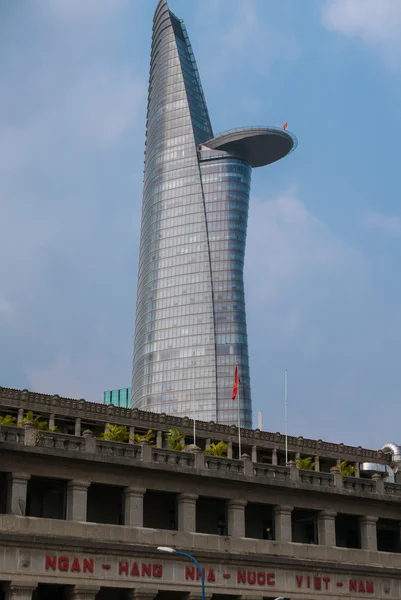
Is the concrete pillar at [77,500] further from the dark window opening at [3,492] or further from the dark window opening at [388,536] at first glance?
the dark window opening at [388,536]

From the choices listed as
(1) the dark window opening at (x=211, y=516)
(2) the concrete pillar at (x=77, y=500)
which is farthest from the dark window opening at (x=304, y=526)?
(2) the concrete pillar at (x=77, y=500)

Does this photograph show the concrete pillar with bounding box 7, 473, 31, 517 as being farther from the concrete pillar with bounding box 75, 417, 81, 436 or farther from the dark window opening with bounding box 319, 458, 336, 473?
the dark window opening with bounding box 319, 458, 336, 473

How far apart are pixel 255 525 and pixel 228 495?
4681mm

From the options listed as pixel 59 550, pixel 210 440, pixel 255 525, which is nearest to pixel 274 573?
pixel 255 525

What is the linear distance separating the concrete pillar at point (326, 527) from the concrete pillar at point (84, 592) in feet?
58.9

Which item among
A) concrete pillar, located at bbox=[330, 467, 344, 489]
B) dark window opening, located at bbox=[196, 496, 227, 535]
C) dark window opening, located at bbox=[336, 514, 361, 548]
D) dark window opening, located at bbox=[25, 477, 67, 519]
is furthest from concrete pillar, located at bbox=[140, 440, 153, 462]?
dark window opening, located at bbox=[336, 514, 361, 548]

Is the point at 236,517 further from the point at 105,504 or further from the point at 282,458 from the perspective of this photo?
the point at 282,458

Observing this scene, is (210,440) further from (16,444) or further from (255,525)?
(16,444)

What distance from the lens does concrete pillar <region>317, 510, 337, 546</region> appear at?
Result: 214 ft

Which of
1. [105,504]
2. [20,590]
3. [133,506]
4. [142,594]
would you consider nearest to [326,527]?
[133,506]

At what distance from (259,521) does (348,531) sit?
766cm

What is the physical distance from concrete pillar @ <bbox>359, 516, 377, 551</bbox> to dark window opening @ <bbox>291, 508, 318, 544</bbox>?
11.0 feet

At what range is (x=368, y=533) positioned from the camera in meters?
67.8

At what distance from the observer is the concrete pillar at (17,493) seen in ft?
174
